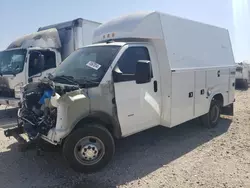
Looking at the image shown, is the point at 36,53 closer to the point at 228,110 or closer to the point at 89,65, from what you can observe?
the point at 89,65

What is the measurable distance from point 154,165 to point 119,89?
60.6 inches

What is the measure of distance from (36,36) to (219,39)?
6457mm

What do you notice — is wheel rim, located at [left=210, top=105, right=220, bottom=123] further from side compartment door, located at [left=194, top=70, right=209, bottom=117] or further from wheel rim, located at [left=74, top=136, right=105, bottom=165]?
wheel rim, located at [left=74, top=136, right=105, bottom=165]

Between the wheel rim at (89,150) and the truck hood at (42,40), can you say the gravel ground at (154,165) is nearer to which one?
the wheel rim at (89,150)

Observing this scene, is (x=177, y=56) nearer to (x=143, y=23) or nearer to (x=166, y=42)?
(x=166, y=42)

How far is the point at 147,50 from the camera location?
4.96 metres

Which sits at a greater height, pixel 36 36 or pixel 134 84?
pixel 36 36

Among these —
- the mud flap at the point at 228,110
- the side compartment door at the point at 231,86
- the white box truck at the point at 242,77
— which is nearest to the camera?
the side compartment door at the point at 231,86

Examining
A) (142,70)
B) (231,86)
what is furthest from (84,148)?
(231,86)

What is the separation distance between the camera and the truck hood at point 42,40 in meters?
8.95

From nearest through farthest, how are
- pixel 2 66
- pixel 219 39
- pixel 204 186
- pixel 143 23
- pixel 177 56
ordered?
pixel 204 186, pixel 143 23, pixel 177 56, pixel 219 39, pixel 2 66

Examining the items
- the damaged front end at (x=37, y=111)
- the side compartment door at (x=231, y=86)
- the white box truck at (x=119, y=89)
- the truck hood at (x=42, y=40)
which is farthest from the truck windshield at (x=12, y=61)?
the side compartment door at (x=231, y=86)

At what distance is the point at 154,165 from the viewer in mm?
4453

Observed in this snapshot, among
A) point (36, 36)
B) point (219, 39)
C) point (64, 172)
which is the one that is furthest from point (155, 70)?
point (36, 36)
